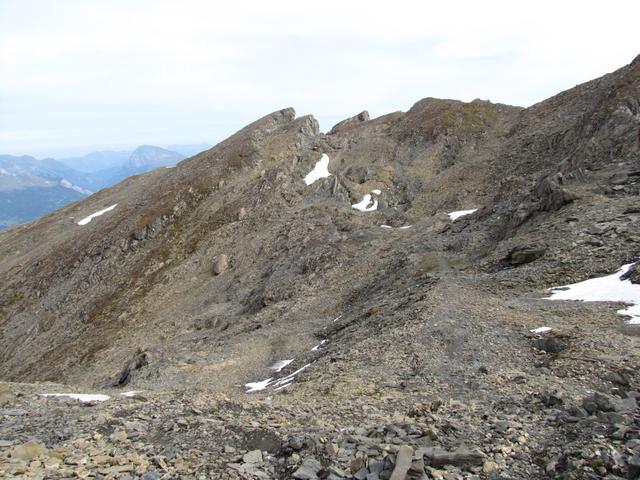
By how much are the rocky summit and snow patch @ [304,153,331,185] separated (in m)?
0.54

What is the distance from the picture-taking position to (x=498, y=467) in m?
11.9

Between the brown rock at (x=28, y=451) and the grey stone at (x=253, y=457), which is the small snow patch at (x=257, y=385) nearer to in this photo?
the grey stone at (x=253, y=457)

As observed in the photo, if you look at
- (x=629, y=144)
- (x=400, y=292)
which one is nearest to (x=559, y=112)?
(x=629, y=144)

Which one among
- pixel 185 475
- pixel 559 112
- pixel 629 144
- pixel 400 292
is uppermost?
pixel 559 112

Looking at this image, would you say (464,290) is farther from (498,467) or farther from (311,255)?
(311,255)

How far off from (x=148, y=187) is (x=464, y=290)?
3254 inches

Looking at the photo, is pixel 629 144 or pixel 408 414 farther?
pixel 629 144

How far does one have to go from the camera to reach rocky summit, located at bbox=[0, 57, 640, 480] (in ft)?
43.7

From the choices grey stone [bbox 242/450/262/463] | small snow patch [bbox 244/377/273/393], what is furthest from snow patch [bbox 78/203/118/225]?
grey stone [bbox 242/450/262/463]

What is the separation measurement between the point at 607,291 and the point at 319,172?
194ft

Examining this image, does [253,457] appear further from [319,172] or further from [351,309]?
[319,172]

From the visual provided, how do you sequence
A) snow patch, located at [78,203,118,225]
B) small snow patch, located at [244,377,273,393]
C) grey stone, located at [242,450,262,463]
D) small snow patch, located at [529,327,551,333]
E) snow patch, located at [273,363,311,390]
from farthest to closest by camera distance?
1. snow patch, located at [78,203,118,225]
2. small snow patch, located at [244,377,273,393]
3. snow patch, located at [273,363,311,390]
4. small snow patch, located at [529,327,551,333]
5. grey stone, located at [242,450,262,463]

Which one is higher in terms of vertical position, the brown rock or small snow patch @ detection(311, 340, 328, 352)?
the brown rock

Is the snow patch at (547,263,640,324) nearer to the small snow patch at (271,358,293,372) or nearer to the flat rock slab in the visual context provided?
the flat rock slab
